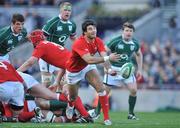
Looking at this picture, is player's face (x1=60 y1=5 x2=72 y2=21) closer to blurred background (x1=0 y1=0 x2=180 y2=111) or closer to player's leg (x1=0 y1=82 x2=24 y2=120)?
player's leg (x1=0 y1=82 x2=24 y2=120)

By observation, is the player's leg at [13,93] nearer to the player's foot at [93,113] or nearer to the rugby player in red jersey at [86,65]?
the rugby player in red jersey at [86,65]

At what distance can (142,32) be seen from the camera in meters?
33.1

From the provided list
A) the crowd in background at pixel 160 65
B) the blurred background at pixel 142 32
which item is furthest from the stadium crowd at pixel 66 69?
the crowd in background at pixel 160 65

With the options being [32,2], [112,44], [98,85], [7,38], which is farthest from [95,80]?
[32,2]

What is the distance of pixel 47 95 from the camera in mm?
16406


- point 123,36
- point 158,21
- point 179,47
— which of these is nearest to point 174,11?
point 158,21

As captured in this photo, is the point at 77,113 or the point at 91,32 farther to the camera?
the point at 77,113

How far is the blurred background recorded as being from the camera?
27.9 m

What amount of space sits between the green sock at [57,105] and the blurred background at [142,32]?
9.52 meters

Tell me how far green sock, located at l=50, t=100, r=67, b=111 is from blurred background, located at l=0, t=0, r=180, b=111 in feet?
31.2

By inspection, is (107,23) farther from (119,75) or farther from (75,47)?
(75,47)

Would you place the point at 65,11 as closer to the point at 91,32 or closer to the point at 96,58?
the point at 91,32

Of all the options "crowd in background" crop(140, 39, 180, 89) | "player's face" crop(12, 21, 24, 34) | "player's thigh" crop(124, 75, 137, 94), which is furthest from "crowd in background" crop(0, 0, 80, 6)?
"player's face" crop(12, 21, 24, 34)

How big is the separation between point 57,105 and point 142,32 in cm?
1652
